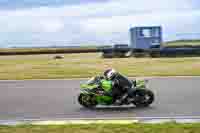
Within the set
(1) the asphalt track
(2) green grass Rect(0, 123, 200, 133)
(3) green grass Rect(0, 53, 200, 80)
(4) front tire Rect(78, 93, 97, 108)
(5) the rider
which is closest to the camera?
(2) green grass Rect(0, 123, 200, 133)

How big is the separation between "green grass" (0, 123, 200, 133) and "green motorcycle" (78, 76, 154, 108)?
11.2ft

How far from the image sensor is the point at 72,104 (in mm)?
13156

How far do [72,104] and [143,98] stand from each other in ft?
6.88

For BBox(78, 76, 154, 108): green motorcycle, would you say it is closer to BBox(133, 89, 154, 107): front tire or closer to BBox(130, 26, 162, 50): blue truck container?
BBox(133, 89, 154, 107): front tire

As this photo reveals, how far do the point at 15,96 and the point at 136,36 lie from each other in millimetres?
36559

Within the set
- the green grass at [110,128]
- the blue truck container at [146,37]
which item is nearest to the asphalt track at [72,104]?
the green grass at [110,128]

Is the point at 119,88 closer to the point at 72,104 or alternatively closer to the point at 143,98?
the point at 143,98

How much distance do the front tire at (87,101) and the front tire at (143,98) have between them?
1.11 metres

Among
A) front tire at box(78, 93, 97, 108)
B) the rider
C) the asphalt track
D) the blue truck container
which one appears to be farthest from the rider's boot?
the blue truck container

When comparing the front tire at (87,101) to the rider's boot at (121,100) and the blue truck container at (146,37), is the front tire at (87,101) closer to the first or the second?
the rider's boot at (121,100)

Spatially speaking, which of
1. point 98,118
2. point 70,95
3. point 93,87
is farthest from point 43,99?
point 98,118

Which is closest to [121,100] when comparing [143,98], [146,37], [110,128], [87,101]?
[143,98]

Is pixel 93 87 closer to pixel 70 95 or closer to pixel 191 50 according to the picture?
pixel 70 95

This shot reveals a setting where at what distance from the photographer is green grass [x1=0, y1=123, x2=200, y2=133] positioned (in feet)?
27.2
